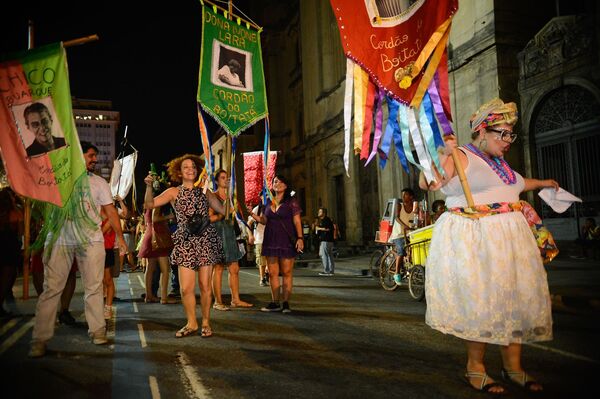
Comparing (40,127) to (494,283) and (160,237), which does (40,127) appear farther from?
(494,283)

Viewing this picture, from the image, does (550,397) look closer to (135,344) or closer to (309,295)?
(135,344)

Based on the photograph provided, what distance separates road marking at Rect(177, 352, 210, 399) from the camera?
3675mm

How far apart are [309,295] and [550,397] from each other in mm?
6445

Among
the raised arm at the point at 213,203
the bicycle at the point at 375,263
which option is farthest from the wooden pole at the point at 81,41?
the bicycle at the point at 375,263

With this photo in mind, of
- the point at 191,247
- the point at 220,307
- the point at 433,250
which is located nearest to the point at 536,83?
the point at 220,307

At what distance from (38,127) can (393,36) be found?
3730mm

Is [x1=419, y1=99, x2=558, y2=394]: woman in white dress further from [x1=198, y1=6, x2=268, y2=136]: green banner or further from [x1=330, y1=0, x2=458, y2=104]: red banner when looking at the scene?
[x1=198, y1=6, x2=268, y2=136]: green banner

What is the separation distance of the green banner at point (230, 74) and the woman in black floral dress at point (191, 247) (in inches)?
75.0

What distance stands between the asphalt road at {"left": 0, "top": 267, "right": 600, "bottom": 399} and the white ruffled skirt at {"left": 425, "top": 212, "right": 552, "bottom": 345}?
0.48 m

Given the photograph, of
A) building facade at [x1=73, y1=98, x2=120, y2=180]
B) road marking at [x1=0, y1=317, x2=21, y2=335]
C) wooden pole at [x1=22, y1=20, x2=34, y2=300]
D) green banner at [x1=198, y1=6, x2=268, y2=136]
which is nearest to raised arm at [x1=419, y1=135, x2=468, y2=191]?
wooden pole at [x1=22, y1=20, x2=34, y2=300]

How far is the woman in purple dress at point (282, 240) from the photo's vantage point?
748 centimetres

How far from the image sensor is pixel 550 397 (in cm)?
333

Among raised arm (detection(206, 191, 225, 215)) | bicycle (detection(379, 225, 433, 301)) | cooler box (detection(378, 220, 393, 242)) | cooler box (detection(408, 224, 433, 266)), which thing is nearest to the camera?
raised arm (detection(206, 191, 225, 215))

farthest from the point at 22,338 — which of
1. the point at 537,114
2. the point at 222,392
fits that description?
the point at 537,114
